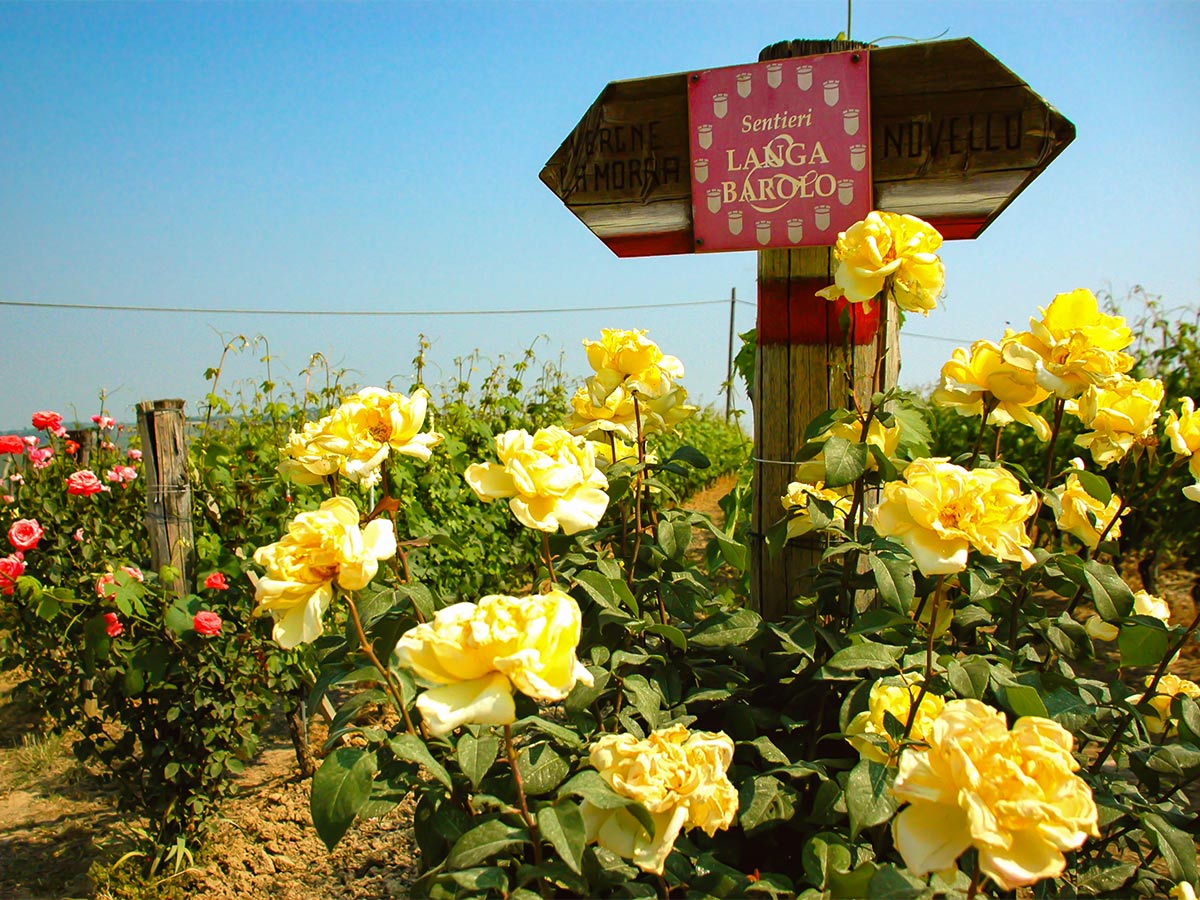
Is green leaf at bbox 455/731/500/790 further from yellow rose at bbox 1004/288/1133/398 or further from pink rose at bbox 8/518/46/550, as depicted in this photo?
pink rose at bbox 8/518/46/550

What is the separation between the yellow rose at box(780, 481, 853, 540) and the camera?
5.13 ft

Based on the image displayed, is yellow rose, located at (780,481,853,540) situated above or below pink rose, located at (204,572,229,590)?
above

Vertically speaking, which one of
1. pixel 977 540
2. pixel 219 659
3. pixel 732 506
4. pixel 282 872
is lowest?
pixel 282 872

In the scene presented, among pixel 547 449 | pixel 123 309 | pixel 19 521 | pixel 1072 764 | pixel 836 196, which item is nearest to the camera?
pixel 1072 764


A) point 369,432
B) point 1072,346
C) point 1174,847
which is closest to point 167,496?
point 369,432

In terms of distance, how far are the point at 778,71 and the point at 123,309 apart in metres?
5.15

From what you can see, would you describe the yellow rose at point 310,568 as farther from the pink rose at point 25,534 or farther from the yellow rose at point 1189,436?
the pink rose at point 25,534

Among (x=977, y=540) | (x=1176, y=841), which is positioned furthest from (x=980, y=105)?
(x=1176, y=841)

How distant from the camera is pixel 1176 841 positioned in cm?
124

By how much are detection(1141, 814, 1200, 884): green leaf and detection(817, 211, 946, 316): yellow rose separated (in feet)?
2.77

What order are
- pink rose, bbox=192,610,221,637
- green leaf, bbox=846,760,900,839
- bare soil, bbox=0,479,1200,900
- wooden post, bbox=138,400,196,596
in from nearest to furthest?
green leaf, bbox=846,760,900,839 < pink rose, bbox=192,610,221,637 < bare soil, bbox=0,479,1200,900 < wooden post, bbox=138,400,196,596

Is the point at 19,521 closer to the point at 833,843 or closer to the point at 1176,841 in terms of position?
the point at 833,843

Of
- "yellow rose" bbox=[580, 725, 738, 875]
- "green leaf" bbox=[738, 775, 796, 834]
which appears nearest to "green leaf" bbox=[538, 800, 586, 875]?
"yellow rose" bbox=[580, 725, 738, 875]

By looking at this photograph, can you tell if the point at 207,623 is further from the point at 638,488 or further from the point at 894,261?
the point at 894,261
